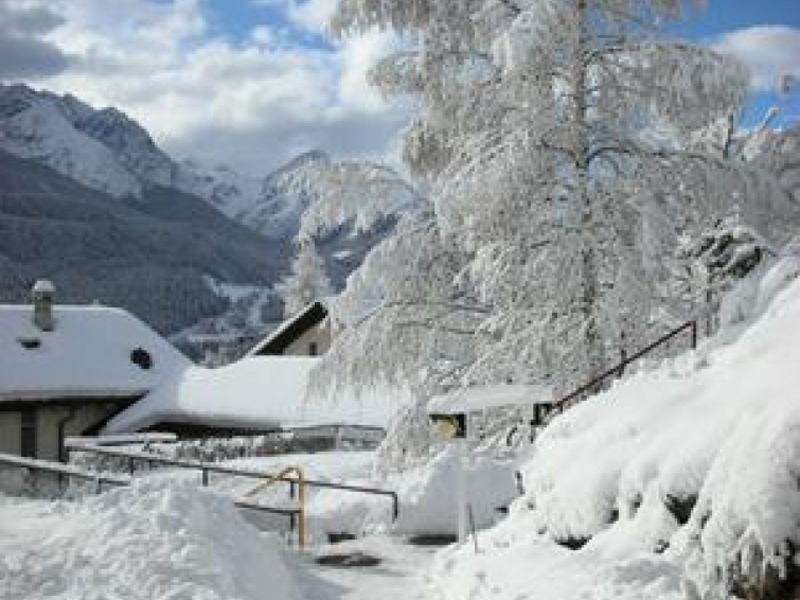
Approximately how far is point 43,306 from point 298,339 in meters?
10.3

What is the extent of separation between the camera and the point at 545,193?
15297mm

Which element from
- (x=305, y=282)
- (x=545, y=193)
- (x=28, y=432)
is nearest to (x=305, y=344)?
(x=28, y=432)

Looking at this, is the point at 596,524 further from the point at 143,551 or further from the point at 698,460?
the point at 143,551

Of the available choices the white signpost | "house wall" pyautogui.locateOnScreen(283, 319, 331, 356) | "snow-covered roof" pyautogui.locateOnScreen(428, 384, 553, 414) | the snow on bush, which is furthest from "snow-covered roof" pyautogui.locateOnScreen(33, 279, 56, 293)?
the snow on bush

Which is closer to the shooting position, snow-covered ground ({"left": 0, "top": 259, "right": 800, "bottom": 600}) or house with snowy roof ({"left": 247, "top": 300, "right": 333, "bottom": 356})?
snow-covered ground ({"left": 0, "top": 259, "right": 800, "bottom": 600})

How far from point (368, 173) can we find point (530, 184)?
2466mm

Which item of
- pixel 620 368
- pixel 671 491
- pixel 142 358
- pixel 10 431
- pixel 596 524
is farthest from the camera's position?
pixel 142 358

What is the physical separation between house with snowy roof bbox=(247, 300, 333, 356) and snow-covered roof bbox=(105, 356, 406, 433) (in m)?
4.78

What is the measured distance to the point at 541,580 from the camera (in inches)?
347

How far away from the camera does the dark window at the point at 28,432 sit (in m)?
39.5

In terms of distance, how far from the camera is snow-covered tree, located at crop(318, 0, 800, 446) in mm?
14578

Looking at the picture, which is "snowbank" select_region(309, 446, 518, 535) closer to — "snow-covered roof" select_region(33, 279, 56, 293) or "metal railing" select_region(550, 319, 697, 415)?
"metal railing" select_region(550, 319, 697, 415)

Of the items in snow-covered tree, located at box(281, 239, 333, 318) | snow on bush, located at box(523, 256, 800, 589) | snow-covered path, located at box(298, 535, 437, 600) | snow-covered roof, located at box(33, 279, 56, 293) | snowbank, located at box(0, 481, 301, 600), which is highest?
snow-covered tree, located at box(281, 239, 333, 318)

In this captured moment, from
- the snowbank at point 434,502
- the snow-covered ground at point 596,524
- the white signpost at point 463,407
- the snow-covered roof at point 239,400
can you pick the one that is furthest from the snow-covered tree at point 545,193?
the snow-covered roof at point 239,400
